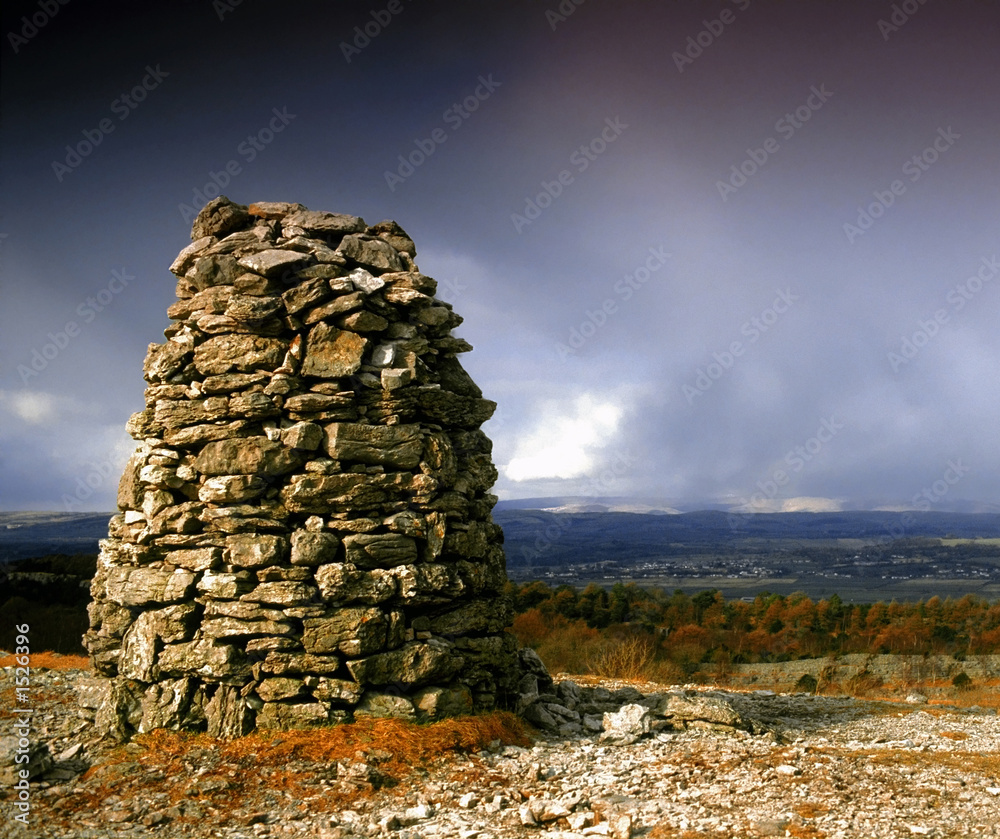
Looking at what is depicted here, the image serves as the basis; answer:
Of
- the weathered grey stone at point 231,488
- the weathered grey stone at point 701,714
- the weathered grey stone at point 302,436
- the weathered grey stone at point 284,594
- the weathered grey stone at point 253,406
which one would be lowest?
the weathered grey stone at point 701,714

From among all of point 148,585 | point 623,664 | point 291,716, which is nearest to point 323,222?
point 148,585

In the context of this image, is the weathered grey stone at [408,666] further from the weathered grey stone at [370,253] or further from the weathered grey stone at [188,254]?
the weathered grey stone at [188,254]

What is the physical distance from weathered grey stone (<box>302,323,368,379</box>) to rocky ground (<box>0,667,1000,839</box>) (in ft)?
18.8

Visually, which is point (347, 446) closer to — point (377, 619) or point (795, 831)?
point (377, 619)

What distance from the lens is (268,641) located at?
415 inches

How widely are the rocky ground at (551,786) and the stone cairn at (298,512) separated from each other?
0.98 metres

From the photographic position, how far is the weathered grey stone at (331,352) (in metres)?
11.6

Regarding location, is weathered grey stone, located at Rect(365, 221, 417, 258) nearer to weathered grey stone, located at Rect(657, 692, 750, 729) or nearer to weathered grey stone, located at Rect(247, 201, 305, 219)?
weathered grey stone, located at Rect(247, 201, 305, 219)

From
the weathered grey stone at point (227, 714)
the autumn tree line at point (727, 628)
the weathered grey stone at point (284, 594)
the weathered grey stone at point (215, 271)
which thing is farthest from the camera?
the autumn tree line at point (727, 628)

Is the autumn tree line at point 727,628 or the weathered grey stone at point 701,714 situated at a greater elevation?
the weathered grey stone at point 701,714

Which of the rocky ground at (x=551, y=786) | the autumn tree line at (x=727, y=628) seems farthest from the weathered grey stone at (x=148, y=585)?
the autumn tree line at (x=727, y=628)

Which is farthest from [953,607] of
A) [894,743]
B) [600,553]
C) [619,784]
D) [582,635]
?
[600,553]

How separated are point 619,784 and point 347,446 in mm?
6389

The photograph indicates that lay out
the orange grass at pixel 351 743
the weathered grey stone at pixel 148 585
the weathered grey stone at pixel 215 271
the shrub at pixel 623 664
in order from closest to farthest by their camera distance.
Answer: the orange grass at pixel 351 743 → the weathered grey stone at pixel 148 585 → the weathered grey stone at pixel 215 271 → the shrub at pixel 623 664
